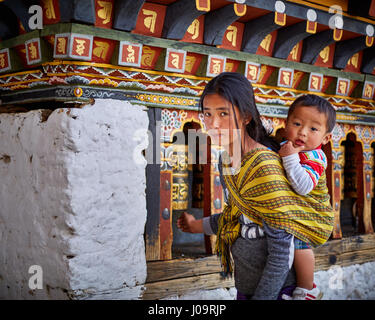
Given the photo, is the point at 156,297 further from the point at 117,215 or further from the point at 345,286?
the point at 345,286

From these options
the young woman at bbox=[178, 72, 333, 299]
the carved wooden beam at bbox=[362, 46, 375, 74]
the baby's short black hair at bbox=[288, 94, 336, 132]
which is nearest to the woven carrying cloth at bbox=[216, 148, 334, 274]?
the young woman at bbox=[178, 72, 333, 299]

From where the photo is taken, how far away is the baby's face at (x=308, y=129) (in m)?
1.74

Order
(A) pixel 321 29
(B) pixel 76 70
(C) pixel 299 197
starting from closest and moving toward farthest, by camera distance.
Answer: (C) pixel 299 197, (B) pixel 76 70, (A) pixel 321 29

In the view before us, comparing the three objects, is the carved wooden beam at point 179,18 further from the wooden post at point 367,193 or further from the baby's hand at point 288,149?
the wooden post at point 367,193

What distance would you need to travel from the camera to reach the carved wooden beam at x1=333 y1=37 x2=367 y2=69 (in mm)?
4102

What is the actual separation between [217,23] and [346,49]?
1.59 metres

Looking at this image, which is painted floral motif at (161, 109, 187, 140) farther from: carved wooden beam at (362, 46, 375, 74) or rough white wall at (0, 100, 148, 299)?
carved wooden beam at (362, 46, 375, 74)

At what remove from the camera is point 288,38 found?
3.68 m

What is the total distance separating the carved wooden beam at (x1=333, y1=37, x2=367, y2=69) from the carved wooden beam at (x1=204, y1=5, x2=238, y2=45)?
4.87 ft

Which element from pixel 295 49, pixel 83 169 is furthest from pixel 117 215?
pixel 295 49

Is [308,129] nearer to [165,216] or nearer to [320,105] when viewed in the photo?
[320,105]

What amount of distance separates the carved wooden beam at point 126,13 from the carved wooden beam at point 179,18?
0.29 meters

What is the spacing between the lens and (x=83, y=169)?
7.65 feet
